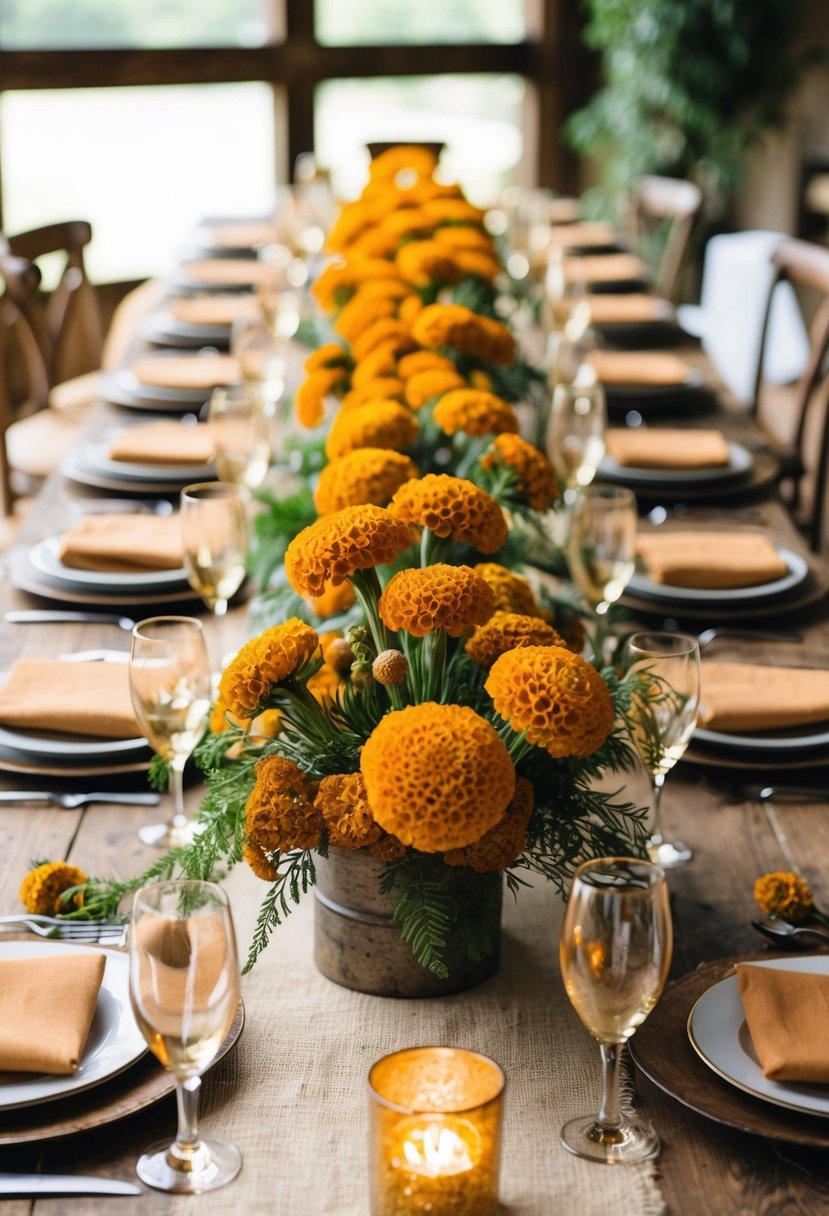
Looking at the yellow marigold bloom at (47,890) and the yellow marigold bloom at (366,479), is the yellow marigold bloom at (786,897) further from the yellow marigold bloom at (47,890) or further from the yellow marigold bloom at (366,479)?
the yellow marigold bloom at (47,890)

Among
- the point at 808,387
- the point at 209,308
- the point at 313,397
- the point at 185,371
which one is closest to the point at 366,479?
the point at 313,397

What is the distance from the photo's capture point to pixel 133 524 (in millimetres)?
2033

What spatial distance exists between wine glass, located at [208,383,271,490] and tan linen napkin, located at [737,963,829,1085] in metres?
1.14

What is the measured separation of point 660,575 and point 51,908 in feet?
3.10

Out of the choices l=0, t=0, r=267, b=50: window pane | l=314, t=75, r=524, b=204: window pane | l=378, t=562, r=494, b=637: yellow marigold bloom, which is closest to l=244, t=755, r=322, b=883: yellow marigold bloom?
l=378, t=562, r=494, b=637: yellow marigold bloom

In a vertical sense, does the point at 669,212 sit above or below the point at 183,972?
above

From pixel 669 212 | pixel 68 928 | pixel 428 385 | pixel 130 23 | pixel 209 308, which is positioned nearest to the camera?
pixel 68 928

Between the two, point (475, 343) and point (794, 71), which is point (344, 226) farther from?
point (794, 71)

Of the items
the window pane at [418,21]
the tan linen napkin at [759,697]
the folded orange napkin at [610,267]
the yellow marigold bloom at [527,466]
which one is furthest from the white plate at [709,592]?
the window pane at [418,21]

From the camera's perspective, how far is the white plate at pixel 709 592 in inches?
72.1

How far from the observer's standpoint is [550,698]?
36.6 inches

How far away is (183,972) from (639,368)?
225 centimetres

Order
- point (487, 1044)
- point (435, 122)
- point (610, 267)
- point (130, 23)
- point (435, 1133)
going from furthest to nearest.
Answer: point (435, 122), point (130, 23), point (610, 267), point (487, 1044), point (435, 1133)

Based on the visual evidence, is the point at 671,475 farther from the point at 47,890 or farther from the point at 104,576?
the point at 47,890
